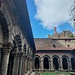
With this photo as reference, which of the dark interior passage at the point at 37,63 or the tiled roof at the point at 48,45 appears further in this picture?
the tiled roof at the point at 48,45

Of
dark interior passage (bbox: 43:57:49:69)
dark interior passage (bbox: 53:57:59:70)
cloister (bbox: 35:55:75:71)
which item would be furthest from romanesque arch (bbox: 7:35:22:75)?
dark interior passage (bbox: 53:57:59:70)

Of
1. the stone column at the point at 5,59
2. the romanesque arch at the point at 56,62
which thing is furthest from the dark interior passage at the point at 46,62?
the stone column at the point at 5,59

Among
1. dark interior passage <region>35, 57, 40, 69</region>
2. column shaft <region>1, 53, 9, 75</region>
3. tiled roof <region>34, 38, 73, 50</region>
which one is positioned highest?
tiled roof <region>34, 38, 73, 50</region>

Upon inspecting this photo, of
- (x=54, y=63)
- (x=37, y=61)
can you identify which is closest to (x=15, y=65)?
(x=37, y=61)

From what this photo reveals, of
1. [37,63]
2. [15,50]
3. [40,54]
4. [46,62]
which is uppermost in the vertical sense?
[40,54]

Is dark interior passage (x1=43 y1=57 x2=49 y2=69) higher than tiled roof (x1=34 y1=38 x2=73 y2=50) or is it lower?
lower

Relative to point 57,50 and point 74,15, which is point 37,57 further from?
point 74,15

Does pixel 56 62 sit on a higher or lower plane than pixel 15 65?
lower

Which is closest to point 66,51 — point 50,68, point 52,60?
point 52,60

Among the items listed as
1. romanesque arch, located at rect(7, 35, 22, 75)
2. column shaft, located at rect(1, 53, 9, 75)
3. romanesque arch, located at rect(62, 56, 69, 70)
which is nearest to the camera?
column shaft, located at rect(1, 53, 9, 75)

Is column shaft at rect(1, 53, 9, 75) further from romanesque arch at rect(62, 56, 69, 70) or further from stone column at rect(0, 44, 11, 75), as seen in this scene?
romanesque arch at rect(62, 56, 69, 70)

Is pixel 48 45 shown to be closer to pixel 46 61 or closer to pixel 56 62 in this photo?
pixel 46 61

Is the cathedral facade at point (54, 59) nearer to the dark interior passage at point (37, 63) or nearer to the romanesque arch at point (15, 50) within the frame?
the dark interior passage at point (37, 63)

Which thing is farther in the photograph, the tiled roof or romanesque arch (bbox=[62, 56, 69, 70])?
the tiled roof
